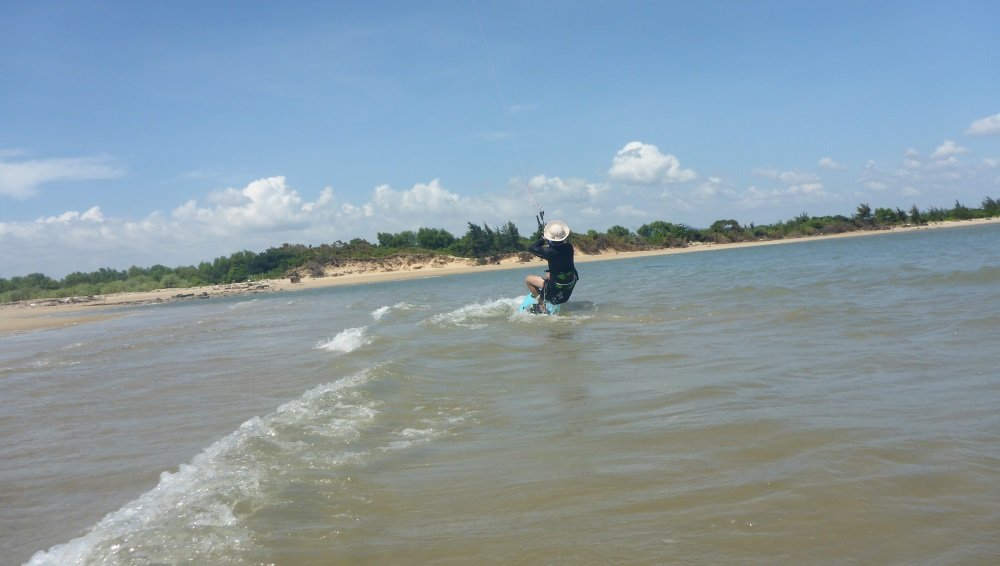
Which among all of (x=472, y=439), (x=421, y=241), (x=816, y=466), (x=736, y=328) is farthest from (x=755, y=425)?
(x=421, y=241)

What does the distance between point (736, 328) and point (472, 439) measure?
5.84m

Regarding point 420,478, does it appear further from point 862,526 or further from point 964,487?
point 964,487

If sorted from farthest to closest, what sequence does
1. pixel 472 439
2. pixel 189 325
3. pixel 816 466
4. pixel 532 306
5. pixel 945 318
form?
1. pixel 189 325
2. pixel 532 306
3. pixel 945 318
4. pixel 472 439
5. pixel 816 466

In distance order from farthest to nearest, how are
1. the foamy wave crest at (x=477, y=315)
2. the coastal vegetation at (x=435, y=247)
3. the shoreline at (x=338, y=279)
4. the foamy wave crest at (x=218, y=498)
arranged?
the coastal vegetation at (x=435, y=247) < the shoreline at (x=338, y=279) < the foamy wave crest at (x=477, y=315) < the foamy wave crest at (x=218, y=498)

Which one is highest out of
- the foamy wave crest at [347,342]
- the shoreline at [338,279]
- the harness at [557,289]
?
the shoreline at [338,279]

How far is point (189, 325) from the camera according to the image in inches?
769

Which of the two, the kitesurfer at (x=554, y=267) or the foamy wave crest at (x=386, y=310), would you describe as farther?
the foamy wave crest at (x=386, y=310)

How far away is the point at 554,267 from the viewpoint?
13867 mm

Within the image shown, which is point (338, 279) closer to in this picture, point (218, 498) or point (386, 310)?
point (386, 310)

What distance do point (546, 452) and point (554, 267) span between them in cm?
942

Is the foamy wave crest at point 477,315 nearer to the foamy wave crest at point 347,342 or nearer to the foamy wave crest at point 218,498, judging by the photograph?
the foamy wave crest at point 347,342

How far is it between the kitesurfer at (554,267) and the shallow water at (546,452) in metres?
3.72

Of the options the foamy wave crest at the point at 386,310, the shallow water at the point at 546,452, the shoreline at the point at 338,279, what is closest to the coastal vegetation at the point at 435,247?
the shoreline at the point at 338,279

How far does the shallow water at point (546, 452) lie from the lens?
3189 mm
